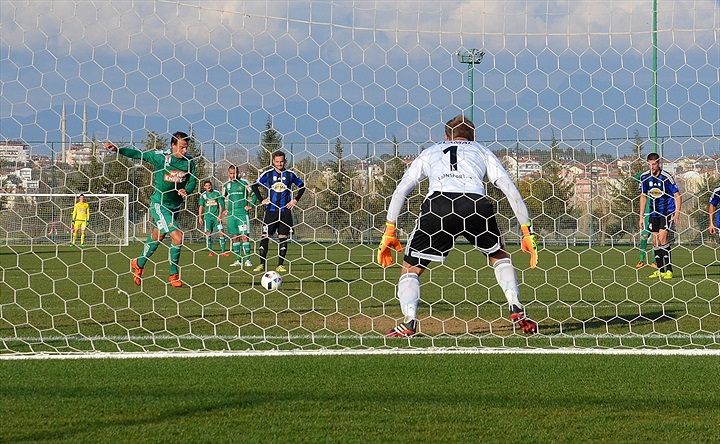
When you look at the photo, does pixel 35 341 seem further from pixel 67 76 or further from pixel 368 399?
pixel 368 399

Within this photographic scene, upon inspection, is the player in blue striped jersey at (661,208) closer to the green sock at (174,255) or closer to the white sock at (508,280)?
the white sock at (508,280)

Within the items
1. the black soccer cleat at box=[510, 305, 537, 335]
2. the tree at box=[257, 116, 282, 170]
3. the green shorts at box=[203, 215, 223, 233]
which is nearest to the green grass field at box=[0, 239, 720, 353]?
the black soccer cleat at box=[510, 305, 537, 335]

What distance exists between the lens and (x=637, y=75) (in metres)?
7.69

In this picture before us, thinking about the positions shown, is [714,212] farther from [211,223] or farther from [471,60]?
Answer: [211,223]

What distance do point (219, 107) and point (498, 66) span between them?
7.82ft

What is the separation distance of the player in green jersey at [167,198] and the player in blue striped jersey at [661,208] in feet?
18.9

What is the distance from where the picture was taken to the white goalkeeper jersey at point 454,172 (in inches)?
284

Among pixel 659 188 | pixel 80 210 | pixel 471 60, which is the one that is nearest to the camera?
pixel 471 60

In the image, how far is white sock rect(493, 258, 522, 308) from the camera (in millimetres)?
7414

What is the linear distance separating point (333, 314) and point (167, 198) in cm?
356

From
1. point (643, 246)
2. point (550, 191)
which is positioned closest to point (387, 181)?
point (550, 191)

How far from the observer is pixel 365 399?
4.81 meters

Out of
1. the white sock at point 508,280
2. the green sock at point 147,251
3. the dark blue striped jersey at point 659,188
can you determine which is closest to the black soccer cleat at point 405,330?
the white sock at point 508,280

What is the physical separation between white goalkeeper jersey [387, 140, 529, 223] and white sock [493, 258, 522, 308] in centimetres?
52
